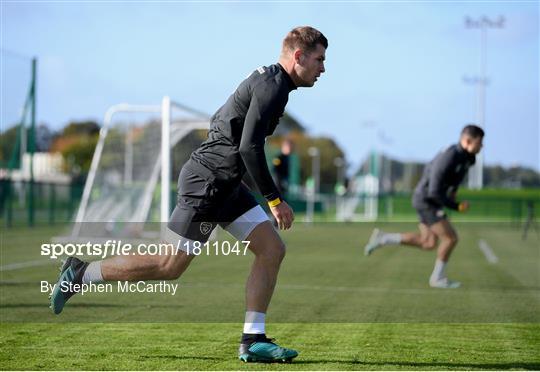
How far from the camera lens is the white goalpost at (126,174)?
68.9ft

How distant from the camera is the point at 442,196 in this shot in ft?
39.1

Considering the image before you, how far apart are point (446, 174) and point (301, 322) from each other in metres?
4.26

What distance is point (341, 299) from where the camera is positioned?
10273 millimetres

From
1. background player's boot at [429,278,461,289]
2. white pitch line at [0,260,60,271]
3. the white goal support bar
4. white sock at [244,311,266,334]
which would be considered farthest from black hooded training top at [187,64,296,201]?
the white goal support bar

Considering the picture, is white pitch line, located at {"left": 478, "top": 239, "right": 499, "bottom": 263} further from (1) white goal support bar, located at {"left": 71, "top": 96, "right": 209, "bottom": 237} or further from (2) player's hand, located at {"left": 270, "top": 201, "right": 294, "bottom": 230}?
(2) player's hand, located at {"left": 270, "top": 201, "right": 294, "bottom": 230}

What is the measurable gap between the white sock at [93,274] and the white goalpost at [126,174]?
1418cm

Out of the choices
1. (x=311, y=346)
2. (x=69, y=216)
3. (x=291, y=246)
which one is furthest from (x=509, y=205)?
(x=311, y=346)

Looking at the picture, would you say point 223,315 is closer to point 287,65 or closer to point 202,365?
point 202,365

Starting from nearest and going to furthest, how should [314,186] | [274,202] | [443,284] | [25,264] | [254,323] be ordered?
[274,202], [254,323], [443,284], [25,264], [314,186]

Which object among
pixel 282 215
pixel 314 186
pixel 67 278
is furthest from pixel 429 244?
pixel 314 186

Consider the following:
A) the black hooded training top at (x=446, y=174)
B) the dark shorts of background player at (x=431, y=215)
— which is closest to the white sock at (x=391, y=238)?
the dark shorts of background player at (x=431, y=215)

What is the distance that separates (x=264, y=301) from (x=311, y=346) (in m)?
0.82

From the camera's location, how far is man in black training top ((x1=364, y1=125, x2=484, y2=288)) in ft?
38.4

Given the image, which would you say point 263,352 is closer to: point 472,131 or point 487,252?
point 472,131
